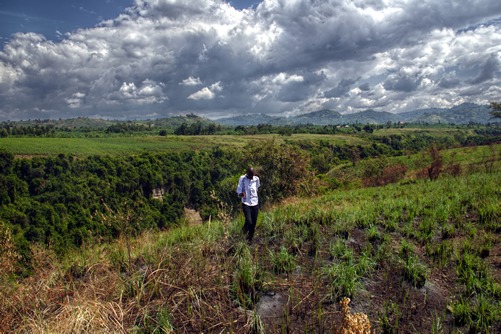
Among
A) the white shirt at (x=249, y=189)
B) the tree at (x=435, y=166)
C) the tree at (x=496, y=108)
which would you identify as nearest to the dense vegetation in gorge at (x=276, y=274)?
the white shirt at (x=249, y=189)

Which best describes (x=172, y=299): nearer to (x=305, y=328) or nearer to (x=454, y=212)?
(x=305, y=328)

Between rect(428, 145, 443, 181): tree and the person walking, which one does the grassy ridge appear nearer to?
the person walking

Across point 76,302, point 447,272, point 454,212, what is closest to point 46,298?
point 76,302

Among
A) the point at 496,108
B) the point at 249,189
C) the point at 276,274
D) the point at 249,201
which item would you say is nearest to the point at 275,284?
the point at 276,274

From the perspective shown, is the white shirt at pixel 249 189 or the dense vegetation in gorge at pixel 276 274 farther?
the white shirt at pixel 249 189

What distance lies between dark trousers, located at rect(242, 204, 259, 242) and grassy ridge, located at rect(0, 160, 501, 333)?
27cm

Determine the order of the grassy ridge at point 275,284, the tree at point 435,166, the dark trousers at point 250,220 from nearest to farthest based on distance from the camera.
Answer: the grassy ridge at point 275,284, the dark trousers at point 250,220, the tree at point 435,166

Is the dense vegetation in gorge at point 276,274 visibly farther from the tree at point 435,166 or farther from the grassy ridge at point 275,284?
the tree at point 435,166

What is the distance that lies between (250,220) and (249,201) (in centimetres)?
53

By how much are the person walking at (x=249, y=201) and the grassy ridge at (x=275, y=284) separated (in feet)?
1.07

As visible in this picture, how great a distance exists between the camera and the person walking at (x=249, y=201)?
6980 mm

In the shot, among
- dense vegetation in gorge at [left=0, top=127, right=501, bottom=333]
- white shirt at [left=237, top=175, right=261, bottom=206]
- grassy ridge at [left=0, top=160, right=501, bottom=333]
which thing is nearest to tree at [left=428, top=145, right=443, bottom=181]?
dense vegetation in gorge at [left=0, top=127, right=501, bottom=333]

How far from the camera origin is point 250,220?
7000 mm

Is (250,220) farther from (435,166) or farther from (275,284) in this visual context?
(435,166)
